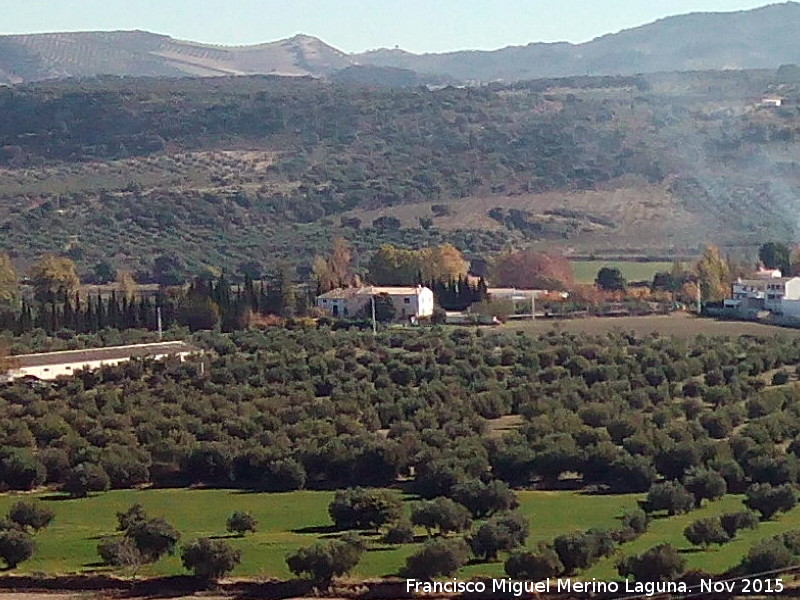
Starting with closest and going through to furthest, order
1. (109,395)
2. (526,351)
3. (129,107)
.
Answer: (109,395) → (526,351) → (129,107)

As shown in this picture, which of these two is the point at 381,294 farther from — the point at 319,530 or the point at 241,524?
the point at 241,524

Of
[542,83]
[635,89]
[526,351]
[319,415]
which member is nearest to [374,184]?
[635,89]

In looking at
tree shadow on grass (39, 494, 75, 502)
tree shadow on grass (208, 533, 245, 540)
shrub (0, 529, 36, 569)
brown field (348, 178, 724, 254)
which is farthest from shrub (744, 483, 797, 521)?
brown field (348, 178, 724, 254)

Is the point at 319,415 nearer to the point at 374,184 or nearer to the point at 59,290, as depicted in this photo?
the point at 59,290

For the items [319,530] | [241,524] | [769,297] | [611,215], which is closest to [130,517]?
[241,524]

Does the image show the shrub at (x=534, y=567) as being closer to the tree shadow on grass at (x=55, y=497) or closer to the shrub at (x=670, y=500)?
the shrub at (x=670, y=500)

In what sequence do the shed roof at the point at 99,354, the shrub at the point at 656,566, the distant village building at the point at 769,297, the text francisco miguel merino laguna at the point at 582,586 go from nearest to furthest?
1. the text francisco miguel merino laguna at the point at 582,586
2. the shrub at the point at 656,566
3. the shed roof at the point at 99,354
4. the distant village building at the point at 769,297

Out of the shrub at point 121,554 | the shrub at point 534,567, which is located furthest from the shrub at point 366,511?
the shrub at point 534,567
